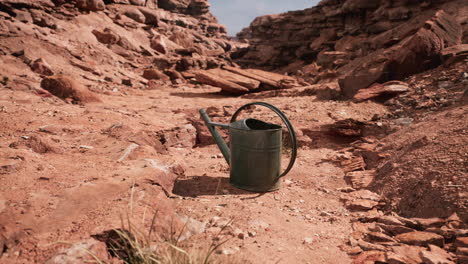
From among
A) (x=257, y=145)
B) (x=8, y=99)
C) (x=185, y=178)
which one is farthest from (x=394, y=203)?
(x=8, y=99)

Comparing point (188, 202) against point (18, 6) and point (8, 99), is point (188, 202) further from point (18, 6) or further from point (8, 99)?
point (18, 6)

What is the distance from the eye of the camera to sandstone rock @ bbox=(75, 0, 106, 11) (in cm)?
1320

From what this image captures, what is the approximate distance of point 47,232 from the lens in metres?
1.82

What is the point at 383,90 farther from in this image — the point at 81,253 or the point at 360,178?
the point at 81,253

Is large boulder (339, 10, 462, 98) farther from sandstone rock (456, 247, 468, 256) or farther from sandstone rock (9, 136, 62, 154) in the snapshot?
sandstone rock (9, 136, 62, 154)

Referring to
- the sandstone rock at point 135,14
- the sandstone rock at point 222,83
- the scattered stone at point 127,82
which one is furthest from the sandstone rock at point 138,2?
the sandstone rock at point 222,83

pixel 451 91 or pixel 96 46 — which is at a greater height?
pixel 96 46

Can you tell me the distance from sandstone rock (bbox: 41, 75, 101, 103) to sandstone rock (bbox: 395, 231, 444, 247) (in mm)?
5772

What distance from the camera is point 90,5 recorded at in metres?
13.6

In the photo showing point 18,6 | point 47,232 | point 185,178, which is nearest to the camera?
point 47,232

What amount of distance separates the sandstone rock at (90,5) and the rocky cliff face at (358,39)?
8.16m

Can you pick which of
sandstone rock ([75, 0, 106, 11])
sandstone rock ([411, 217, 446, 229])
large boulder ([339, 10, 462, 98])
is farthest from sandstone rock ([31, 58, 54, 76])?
sandstone rock ([411, 217, 446, 229])

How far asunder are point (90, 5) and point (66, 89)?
8.94 m

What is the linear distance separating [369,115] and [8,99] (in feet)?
19.1
